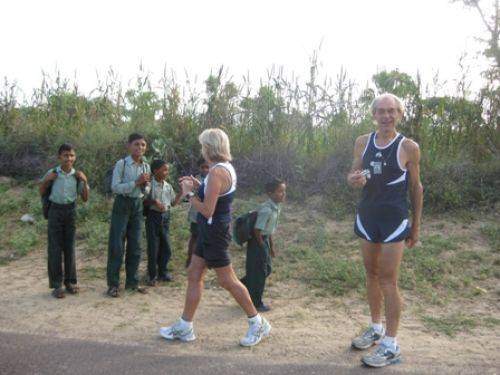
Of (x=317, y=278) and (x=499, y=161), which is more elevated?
(x=499, y=161)

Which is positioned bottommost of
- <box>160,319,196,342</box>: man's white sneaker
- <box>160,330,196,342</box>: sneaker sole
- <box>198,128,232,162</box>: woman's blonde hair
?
<box>160,330,196,342</box>: sneaker sole

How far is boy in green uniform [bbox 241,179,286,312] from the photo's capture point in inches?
218

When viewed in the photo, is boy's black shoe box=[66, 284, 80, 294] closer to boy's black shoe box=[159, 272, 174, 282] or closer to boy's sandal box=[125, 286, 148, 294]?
boy's sandal box=[125, 286, 148, 294]

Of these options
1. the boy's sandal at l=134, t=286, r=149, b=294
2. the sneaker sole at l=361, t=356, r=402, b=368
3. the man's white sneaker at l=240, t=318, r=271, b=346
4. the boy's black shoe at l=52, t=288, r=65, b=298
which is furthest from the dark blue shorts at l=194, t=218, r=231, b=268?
the boy's black shoe at l=52, t=288, r=65, b=298

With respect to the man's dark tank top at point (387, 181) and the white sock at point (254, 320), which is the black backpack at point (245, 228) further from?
the man's dark tank top at point (387, 181)

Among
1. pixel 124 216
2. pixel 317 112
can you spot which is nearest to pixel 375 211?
pixel 124 216

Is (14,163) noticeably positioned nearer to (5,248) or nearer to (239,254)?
(5,248)

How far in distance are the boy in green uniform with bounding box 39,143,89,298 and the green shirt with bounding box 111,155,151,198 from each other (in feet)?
1.32

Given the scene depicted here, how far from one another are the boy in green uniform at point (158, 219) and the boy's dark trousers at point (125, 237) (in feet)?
0.82

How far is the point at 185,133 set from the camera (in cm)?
1013

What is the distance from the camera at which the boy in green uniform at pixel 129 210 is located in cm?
604

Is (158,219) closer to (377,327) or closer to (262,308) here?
(262,308)

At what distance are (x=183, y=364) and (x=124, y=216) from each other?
7.53ft

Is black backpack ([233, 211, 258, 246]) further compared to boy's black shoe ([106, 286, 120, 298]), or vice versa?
boy's black shoe ([106, 286, 120, 298])
